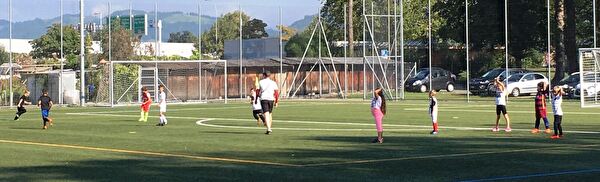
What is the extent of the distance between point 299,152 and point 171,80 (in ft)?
132

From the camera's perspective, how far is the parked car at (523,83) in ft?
189

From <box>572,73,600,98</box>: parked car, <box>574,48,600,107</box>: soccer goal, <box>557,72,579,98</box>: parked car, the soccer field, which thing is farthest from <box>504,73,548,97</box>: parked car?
the soccer field

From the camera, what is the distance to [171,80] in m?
59.7

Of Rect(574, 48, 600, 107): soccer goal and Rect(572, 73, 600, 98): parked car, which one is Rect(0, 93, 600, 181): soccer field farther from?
Rect(572, 73, 600, 98): parked car

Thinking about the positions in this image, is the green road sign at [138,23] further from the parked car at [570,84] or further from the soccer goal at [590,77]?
the soccer goal at [590,77]

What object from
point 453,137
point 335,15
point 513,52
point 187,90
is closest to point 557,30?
point 513,52

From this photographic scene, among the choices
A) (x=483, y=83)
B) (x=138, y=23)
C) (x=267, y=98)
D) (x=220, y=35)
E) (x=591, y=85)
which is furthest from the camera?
(x=220, y=35)

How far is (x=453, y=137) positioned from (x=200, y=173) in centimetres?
974

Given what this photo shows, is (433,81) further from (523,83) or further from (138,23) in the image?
(138,23)

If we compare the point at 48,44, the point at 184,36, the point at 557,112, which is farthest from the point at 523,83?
the point at 184,36

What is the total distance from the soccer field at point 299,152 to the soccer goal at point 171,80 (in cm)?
2434

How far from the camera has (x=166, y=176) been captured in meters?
15.7

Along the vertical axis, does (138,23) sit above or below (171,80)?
above

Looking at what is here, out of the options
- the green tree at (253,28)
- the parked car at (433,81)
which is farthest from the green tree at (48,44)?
the parked car at (433,81)
